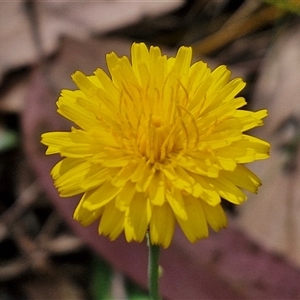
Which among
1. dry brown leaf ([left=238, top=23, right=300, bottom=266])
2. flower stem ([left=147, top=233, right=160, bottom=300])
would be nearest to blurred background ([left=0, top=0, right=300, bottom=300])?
dry brown leaf ([left=238, top=23, right=300, bottom=266])

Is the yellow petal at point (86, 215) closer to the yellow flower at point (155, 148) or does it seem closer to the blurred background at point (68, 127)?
the yellow flower at point (155, 148)

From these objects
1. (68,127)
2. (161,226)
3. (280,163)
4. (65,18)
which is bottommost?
(280,163)

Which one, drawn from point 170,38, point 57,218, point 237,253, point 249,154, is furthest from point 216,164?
point 170,38

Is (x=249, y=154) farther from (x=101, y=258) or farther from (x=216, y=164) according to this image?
(x=101, y=258)

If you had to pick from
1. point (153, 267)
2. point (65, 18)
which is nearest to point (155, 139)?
point (153, 267)

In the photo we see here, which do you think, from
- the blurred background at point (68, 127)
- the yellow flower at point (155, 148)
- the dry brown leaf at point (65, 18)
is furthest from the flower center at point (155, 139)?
the dry brown leaf at point (65, 18)

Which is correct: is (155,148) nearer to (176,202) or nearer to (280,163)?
(176,202)

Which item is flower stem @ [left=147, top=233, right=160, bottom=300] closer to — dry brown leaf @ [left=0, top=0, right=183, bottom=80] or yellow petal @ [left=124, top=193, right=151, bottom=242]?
yellow petal @ [left=124, top=193, right=151, bottom=242]
